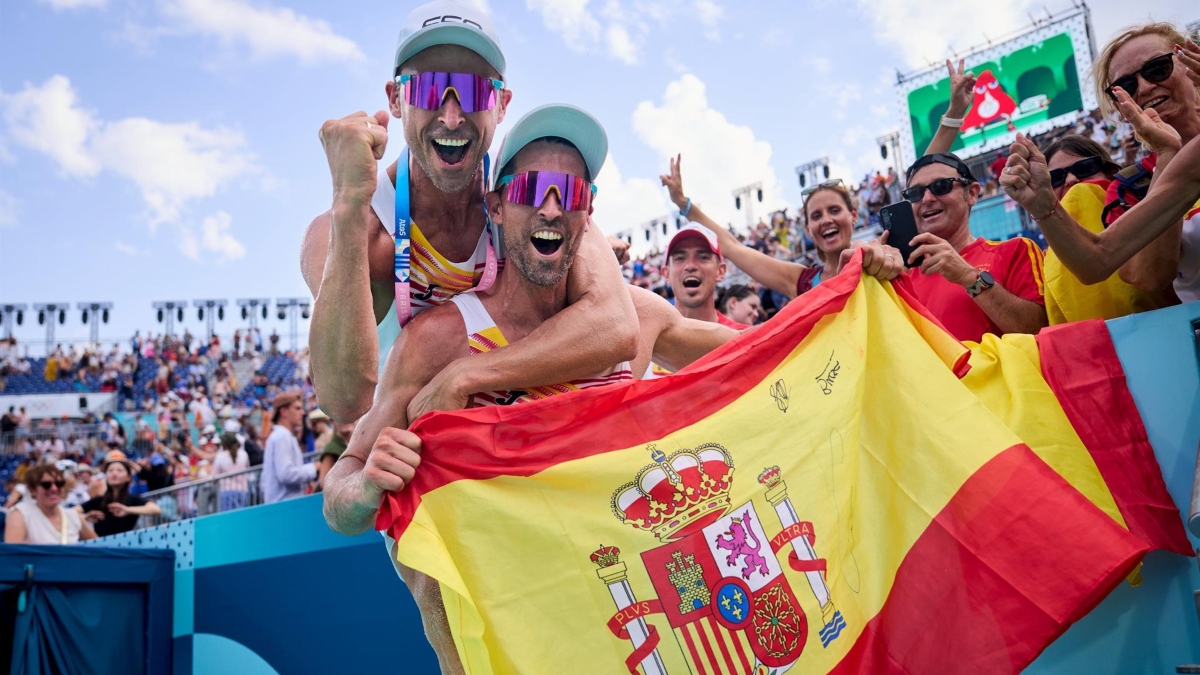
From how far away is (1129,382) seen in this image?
277 centimetres

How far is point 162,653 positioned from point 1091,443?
707 centimetres

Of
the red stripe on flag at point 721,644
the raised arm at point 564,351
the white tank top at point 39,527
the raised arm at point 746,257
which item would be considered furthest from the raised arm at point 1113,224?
the white tank top at point 39,527

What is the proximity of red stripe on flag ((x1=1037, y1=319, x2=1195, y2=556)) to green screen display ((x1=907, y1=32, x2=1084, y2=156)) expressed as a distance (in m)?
25.5

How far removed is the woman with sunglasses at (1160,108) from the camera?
9.44 feet

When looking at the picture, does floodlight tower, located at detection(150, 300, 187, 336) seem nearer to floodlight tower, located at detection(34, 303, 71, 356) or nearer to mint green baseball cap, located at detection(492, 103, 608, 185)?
floodlight tower, located at detection(34, 303, 71, 356)

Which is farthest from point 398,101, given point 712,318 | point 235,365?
point 235,365

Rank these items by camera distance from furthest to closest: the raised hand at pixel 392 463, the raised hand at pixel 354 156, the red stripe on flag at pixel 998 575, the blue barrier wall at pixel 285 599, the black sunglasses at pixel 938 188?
the blue barrier wall at pixel 285 599 → the black sunglasses at pixel 938 188 → the raised hand at pixel 354 156 → the raised hand at pixel 392 463 → the red stripe on flag at pixel 998 575

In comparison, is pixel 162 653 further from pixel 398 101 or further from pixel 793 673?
pixel 793 673

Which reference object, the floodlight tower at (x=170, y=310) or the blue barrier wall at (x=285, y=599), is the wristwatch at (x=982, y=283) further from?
the floodlight tower at (x=170, y=310)

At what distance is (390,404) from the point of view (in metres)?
2.97

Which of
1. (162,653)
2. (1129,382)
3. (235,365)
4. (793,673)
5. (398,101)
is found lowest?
(162,653)

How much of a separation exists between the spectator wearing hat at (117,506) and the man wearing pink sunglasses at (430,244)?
6968 mm

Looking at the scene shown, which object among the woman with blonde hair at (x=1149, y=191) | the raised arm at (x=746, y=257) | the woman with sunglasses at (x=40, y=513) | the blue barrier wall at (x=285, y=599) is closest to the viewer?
the woman with blonde hair at (x=1149, y=191)

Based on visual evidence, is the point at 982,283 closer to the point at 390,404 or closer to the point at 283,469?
the point at 390,404
